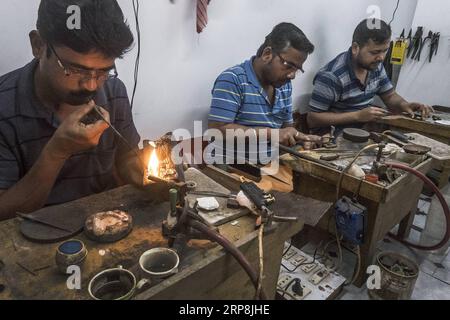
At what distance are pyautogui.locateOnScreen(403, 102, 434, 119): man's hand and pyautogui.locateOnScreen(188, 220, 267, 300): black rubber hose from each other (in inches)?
124

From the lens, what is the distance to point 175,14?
225 cm

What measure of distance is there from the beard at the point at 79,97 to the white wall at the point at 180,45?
67 centimetres

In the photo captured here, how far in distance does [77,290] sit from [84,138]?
1.71 ft

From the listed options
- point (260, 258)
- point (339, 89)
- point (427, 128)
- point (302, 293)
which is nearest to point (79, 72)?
point (260, 258)

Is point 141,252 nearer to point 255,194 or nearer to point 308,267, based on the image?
point 255,194

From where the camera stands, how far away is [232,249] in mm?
947

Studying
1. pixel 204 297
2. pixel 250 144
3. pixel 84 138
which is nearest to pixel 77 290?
pixel 204 297

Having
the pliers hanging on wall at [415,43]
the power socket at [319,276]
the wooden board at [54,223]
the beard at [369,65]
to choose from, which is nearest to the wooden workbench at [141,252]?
the wooden board at [54,223]

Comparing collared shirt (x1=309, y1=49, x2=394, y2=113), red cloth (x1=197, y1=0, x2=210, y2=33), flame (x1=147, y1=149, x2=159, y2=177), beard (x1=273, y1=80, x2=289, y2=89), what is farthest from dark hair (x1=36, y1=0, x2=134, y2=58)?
collared shirt (x1=309, y1=49, x2=394, y2=113)

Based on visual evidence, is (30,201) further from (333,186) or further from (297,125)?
(297,125)

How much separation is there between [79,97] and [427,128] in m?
3.22

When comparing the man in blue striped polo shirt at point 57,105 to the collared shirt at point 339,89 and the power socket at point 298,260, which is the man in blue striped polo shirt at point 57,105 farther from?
the collared shirt at point 339,89

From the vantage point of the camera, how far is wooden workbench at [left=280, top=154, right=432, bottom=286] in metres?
1.86

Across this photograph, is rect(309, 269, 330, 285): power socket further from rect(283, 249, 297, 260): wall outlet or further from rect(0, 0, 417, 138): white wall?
rect(0, 0, 417, 138): white wall
